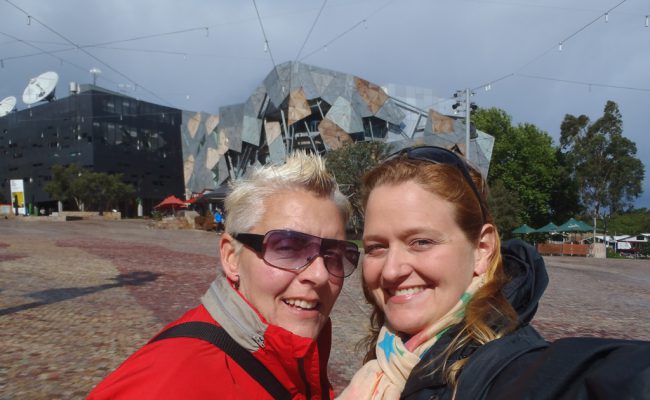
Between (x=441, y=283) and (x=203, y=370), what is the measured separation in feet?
2.65

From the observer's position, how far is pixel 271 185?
205cm

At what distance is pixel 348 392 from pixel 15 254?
15.7 metres

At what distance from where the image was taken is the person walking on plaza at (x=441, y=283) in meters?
1.31

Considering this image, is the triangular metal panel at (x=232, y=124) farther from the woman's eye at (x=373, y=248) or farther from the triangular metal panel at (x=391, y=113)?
the woman's eye at (x=373, y=248)

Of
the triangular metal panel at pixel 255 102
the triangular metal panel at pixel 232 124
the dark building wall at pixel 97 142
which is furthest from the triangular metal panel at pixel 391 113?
the dark building wall at pixel 97 142

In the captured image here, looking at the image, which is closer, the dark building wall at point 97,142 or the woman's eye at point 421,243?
the woman's eye at point 421,243

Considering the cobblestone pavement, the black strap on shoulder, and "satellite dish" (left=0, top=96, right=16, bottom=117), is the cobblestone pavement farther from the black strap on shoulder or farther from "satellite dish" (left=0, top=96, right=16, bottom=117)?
"satellite dish" (left=0, top=96, right=16, bottom=117)

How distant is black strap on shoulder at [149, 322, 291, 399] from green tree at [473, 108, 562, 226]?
46205 mm

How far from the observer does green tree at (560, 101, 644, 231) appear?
46875 mm

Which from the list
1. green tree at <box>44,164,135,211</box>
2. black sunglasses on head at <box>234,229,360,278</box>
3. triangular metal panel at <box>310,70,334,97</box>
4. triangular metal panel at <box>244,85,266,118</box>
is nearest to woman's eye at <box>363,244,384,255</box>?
black sunglasses on head at <box>234,229,360,278</box>

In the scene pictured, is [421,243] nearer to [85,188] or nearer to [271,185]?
[271,185]

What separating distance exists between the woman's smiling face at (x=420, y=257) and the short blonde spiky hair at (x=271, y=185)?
0.43 m

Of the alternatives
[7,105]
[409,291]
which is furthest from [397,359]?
[7,105]

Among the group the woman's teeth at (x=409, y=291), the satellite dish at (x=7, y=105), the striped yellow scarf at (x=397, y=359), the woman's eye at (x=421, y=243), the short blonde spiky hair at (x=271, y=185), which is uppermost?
the satellite dish at (x=7, y=105)
